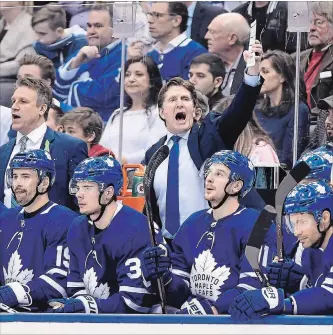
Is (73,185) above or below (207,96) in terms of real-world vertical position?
below

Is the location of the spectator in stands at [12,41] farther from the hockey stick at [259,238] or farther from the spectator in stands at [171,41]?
the hockey stick at [259,238]

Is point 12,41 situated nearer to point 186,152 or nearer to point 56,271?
point 186,152

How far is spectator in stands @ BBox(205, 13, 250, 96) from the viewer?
6645 millimetres

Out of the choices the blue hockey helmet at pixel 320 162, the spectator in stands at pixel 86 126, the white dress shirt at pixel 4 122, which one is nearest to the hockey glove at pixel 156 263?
the blue hockey helmet at pixel 320 162


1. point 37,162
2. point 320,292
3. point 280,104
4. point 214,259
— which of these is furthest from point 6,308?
point 280,104

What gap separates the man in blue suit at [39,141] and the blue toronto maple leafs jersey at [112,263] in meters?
0.38

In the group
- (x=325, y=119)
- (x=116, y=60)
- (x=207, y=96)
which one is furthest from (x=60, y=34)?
(x=325, y=119)

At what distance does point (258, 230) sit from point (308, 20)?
1.08 meters

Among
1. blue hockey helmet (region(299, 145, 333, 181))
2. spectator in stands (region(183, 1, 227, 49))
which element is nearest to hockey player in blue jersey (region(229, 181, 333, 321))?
blue hockey helmet (region(299, 145, 333, 181))

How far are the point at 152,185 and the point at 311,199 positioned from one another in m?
0.84

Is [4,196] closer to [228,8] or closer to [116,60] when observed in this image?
[116,60]

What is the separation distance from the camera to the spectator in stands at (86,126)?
6.79 meters

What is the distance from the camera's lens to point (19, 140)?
682 cm

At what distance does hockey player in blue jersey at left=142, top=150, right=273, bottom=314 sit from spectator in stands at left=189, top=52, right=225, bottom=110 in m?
0.52
